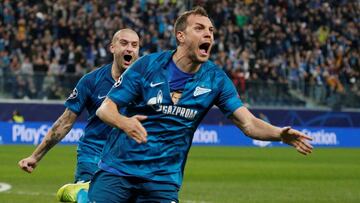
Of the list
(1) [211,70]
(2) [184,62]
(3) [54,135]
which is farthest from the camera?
(3) [54,135]

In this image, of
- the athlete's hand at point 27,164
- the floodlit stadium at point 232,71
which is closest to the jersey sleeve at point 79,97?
the athlete's hand at point 27,164

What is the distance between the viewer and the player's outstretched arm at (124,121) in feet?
23.1

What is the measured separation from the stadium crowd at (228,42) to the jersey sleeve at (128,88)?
26111 millimetres

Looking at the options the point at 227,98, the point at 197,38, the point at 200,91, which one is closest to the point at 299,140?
the point at 227,98

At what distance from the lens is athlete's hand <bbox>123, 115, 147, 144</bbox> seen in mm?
7039

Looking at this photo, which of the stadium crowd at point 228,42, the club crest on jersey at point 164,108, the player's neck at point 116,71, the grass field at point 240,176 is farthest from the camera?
the stadium crowd at point 228,42

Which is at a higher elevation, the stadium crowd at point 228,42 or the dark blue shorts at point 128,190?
the dark blue shorts at point 128,190

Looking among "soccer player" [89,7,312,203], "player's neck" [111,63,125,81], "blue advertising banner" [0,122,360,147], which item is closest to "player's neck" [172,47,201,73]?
"soccer player" [89,7,312,203]

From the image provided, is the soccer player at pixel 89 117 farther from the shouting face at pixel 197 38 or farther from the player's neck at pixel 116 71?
the shouting face at pixel 197 38

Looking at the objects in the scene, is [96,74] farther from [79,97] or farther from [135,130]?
[135,130]

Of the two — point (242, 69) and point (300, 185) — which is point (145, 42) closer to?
point (242, 69)

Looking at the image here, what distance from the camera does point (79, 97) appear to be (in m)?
10.2

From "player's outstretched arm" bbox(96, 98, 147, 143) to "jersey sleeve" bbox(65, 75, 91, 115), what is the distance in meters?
2.63

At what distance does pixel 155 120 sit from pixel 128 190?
0.61m
